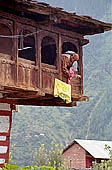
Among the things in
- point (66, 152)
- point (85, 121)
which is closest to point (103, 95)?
point (85, 121)

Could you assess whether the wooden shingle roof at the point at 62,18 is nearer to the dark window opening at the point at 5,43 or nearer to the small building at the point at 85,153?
the dark window opening at the point at 5,43

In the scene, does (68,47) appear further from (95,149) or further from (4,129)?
(95,149)

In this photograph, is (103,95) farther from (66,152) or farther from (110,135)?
(66,152)

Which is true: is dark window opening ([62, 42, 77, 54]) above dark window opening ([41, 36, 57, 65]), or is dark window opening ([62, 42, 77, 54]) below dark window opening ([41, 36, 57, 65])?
above

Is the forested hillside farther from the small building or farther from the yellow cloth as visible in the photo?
the yellow cloth

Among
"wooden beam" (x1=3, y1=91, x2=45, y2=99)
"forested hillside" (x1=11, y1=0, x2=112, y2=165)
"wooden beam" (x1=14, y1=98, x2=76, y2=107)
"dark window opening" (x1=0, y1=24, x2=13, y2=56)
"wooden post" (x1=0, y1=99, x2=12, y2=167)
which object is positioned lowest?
"wooden post" (x1=0, y1=99, x2=12, y2=167)

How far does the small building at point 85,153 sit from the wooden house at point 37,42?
700 inches

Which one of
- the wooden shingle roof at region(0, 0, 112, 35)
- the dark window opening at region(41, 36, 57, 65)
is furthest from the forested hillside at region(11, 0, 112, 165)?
the wooden shingle roof at region(0, 0, 112, 35)

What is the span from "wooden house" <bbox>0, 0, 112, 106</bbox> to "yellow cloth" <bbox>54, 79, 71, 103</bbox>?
0.42 feet

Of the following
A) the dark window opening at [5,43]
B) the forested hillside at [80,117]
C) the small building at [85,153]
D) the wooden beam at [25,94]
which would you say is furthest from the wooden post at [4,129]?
the forested hillside at [80,117]

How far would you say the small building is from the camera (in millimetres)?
30795

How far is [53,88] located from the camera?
39.0 feet

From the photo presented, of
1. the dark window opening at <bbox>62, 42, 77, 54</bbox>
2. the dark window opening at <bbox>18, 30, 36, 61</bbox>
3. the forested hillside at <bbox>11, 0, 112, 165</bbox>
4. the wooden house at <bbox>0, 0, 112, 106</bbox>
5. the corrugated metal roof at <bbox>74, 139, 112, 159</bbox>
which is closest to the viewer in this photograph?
the wooden house at <bbox>0, 0, 112, 106</bbox>

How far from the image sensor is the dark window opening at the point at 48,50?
1314 centimetres
